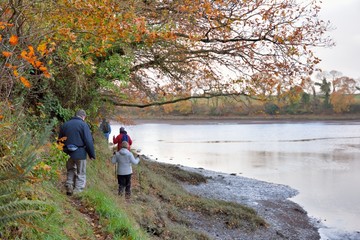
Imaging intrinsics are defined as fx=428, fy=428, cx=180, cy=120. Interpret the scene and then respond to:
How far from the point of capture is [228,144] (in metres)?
45.4

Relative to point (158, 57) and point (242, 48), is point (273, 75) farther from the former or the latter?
point (158, 57)

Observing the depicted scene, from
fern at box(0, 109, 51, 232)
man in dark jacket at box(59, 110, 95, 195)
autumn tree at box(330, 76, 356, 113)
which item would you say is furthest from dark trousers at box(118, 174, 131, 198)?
autumn tree at box(330, 76, 356, 113)

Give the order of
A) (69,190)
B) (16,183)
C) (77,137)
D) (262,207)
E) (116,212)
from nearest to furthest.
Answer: (16,183), (116,212), (69,190), (77,137), (262,207)

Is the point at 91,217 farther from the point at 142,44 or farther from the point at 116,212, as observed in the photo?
the point at 142,44

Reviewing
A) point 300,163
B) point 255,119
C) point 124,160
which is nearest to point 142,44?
point 124,160

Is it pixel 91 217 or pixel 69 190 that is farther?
pixel 69 190

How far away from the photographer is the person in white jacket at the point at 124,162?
10.5 meters

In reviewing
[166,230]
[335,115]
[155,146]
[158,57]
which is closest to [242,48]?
[158,57]

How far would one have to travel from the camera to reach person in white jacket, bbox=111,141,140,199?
1054cm

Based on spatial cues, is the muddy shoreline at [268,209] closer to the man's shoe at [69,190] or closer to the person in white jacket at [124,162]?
the person in white jacket at [124,162]

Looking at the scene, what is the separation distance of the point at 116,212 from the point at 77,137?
1691 mm

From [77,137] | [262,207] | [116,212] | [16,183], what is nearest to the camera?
[16,183]

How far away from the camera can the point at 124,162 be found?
34.9 feet

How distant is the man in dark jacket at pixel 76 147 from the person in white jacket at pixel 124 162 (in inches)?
76.8
